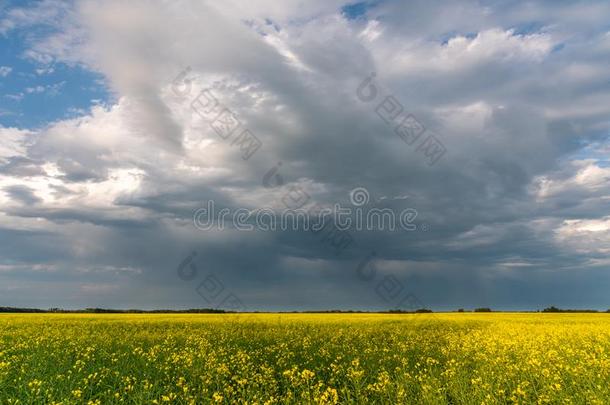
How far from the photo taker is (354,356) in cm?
1545

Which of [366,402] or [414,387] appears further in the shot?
[414,387]

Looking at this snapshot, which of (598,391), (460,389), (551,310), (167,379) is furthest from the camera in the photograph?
(551,310)

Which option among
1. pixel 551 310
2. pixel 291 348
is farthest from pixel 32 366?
pixel 551 310

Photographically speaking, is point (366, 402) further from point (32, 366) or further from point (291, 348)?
point (32, 366)

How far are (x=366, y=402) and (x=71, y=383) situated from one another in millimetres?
7571

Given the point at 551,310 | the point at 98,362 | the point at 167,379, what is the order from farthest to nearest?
the point at 551,310 < the point at 98,362 < the point at 167,379

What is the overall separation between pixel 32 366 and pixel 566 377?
15816 mm

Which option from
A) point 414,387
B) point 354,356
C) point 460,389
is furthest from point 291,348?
point 460,389

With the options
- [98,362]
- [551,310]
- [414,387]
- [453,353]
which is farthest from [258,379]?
[551,310]

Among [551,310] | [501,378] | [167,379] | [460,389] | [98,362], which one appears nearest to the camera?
[460,389]

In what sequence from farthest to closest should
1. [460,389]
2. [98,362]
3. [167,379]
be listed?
[98,362] → [167,379] → [460,389]

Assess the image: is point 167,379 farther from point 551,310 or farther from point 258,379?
point 551,310

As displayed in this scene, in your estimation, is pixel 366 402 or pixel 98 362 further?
pixel 98 362

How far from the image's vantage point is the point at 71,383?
10.6 meters
